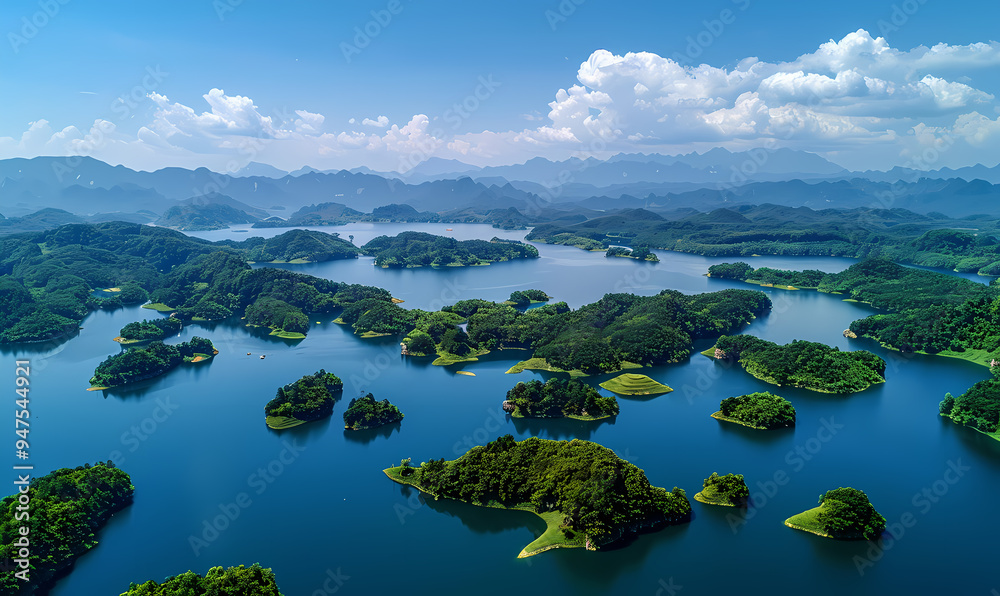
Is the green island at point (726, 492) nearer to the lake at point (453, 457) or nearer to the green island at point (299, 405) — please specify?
the lake at point (453, 457)

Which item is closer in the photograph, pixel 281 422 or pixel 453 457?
pixel 453 457

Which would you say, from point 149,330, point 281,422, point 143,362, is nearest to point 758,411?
point 281,422

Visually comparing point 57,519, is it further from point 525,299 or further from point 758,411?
point 525,299

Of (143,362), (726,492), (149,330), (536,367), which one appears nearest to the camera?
(726,492)

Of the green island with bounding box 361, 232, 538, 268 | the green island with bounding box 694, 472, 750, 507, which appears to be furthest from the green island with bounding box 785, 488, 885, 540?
the green island with bounding box 361, 232, 538, 268

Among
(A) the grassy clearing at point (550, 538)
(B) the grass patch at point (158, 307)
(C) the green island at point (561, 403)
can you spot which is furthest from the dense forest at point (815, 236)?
(A) the grassy clearing at point (550, 538)

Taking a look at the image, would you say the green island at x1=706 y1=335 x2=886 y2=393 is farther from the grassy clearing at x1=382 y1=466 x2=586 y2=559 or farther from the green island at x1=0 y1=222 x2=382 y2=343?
the green island at x1=0 y1=222 x2=382 y2=343
